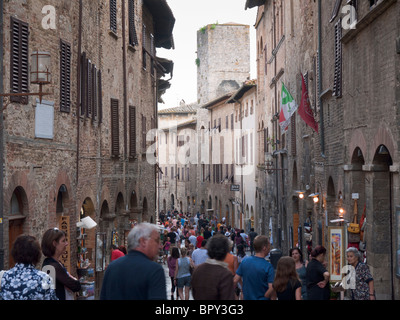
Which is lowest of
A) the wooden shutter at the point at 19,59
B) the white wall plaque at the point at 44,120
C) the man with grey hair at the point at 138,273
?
the man with grey hair at the point at 138,273

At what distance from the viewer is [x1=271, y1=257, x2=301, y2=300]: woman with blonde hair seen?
25.2 feet

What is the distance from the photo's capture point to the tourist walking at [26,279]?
5793mm

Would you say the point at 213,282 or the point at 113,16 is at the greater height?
the point at 113,16

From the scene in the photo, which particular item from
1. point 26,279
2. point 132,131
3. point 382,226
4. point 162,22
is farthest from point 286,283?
point 162,22

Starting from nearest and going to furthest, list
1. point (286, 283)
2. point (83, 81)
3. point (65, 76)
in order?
1. point (286, 283)
2. point (65, 76)
3. point (83, 81)

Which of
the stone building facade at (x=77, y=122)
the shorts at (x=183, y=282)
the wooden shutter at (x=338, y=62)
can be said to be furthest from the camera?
the wooden shutter at (x=338, y=62)

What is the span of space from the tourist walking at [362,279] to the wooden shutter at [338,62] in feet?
23.9

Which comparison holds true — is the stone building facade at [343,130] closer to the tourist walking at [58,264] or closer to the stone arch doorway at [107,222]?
the tourist walking at [58,264]

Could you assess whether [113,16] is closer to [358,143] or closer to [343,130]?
[343,130]

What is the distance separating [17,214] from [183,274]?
4070 millimetres

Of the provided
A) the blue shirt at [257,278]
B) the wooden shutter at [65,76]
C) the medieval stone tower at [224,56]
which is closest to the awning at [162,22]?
the wooden shutter at [65,76]

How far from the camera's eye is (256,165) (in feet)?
131

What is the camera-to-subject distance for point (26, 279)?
19.1ft
